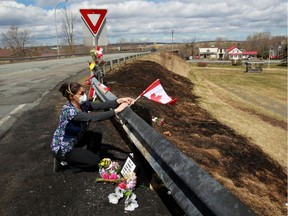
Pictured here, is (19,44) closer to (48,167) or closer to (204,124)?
(204,124)

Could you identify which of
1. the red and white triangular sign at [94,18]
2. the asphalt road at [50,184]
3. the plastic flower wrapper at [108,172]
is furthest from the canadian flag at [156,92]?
the red and white triangular sign at [94,18]

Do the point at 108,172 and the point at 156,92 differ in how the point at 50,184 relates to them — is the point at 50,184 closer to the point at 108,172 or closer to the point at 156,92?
the point at 108,172

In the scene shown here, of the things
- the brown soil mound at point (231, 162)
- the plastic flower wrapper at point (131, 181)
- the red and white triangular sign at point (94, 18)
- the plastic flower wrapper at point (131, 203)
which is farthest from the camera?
the red and white triangular sign at point (94, 18)

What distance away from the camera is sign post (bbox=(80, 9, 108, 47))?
7.57 meters

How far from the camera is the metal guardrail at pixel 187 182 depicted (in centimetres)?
192

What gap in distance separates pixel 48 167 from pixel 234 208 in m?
3.03

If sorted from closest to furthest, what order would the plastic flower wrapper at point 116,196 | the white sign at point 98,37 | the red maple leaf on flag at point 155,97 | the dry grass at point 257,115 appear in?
1. the plastic flower wrapper at point 116,196
2. the red maple leaf on flag at point 155,97
3. the white sign at point 98,37
4. the dry grass at point 257,115

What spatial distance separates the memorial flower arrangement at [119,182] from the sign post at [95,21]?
4.93 metres

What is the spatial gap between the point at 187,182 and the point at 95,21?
6.41 metres

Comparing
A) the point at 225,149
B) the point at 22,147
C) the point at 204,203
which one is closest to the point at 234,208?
the point at 204,203

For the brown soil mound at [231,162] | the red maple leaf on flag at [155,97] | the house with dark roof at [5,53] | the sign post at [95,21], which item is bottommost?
the brown soil mound at [231,162]

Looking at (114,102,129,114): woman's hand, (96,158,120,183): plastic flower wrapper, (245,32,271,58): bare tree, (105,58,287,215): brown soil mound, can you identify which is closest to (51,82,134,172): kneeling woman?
(114,102,129,114): woman's hand

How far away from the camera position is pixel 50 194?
Result: 3.37 m

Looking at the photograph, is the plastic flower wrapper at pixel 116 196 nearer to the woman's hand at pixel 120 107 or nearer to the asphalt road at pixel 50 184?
the asphalt road at pixel 50 184
